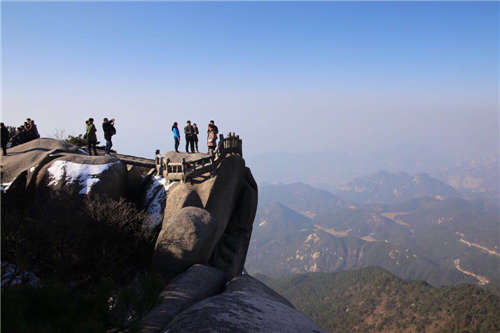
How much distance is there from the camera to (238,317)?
818 cm

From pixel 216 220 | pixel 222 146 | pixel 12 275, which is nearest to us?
pixel 12 275

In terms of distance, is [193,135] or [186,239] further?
[193,135]

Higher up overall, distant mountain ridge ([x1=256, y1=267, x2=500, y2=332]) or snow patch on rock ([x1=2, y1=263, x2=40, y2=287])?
snow patch on rock ([x1=2, y1=263, x2=40, y2=287])

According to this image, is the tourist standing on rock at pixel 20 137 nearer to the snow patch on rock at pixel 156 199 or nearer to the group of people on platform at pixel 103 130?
the group of people on platform at pixel 103 130

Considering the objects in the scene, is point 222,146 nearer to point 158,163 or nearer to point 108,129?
point 158,163

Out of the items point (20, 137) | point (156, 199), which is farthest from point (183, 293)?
point (20, 137)

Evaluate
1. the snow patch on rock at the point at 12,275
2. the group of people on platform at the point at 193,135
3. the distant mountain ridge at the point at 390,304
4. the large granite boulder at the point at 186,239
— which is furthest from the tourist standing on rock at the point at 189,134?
the distant mountain ridge at the point at 390,304

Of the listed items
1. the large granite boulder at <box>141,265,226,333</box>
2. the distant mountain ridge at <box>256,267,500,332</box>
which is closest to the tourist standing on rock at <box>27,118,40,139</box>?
the large granite boulder at <box>141,265,226,333</box>

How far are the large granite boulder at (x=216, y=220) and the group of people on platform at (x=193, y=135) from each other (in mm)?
1686

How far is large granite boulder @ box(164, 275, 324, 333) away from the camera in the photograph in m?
7.62

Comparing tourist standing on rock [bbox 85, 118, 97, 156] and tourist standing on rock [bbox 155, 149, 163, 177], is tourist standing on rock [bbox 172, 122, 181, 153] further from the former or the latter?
tourist standing on rock [bbox 85, 118, 97, 156]

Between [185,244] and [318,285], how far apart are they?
195086 millimetres

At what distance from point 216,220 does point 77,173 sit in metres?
7.37

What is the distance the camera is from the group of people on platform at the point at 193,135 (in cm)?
2247
